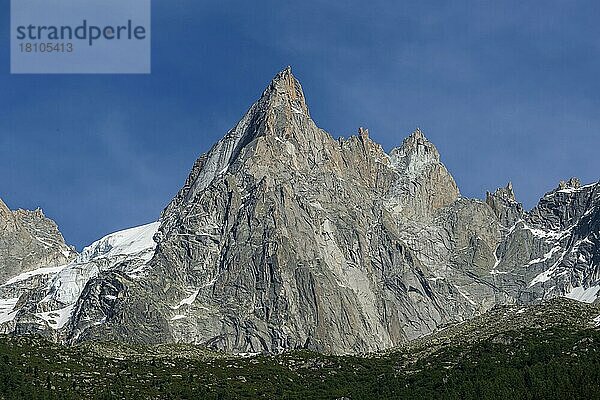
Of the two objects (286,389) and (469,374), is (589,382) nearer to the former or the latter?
(469,374)

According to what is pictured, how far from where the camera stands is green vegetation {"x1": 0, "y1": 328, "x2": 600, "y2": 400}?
150375mm

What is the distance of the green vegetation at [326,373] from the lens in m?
150

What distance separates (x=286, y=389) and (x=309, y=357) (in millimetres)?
22278

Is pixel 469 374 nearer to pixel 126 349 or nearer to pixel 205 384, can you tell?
pixel 205 384

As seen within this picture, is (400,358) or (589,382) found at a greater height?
(400,358)

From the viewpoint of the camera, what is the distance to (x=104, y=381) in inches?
6358

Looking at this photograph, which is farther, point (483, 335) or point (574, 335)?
point (483, 335)

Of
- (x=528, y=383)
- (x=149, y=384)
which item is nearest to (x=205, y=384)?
(x=149, y=384)

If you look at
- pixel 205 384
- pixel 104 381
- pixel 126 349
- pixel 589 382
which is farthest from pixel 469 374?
pixel 126 349

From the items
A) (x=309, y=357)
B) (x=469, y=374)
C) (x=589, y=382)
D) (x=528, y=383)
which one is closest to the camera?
(x=589, y=382)

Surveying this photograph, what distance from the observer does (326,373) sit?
17800 centimetres

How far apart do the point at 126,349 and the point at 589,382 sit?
276 feet

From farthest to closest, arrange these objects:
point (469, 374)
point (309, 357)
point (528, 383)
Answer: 1. point (309, 357)
2. point (469, 374)
3. point (528, 383)

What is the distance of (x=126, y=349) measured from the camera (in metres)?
199
